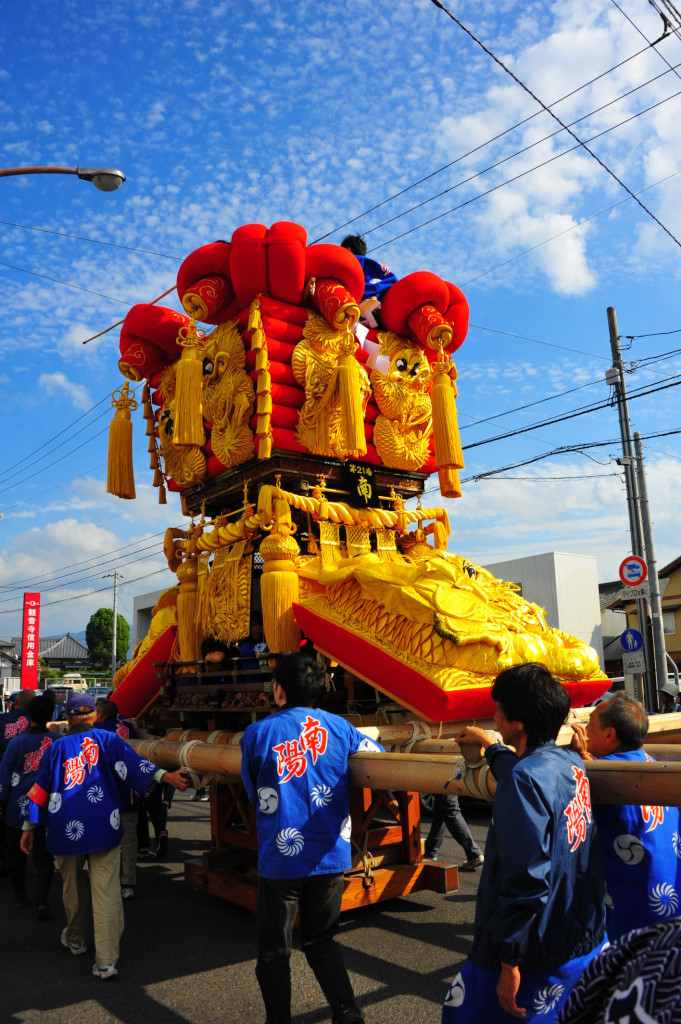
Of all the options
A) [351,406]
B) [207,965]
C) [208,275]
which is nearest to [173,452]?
[208,275]

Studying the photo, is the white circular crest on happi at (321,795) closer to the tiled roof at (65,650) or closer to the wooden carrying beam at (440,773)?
the wooden carrying beam at (440,773)

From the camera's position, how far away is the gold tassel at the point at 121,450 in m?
6.92

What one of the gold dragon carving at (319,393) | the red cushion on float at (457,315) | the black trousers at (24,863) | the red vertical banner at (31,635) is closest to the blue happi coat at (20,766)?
the black trousers at (24,863)

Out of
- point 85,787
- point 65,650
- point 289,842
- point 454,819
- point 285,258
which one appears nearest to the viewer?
point 289,842

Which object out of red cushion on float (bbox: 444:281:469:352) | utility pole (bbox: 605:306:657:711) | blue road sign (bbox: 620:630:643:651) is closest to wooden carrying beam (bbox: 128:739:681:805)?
red cushion on float (bbox: 444:281:469:352)

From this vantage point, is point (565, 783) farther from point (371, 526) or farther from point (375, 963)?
point (371, 526)

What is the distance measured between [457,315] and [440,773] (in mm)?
5062

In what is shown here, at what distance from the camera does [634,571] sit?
932 centimetres

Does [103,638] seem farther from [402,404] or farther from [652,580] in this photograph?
[402,404]

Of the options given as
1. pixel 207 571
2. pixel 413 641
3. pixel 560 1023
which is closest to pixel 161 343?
pixel 207 571

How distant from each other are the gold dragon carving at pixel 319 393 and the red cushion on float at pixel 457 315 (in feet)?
3.67

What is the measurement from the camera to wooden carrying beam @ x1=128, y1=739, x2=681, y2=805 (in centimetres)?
201

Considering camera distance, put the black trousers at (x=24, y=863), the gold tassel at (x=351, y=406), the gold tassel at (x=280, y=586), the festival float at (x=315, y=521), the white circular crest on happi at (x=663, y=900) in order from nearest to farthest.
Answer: the white circular crest on happi at (x=663, y=900), the festival float at (x=315, y=521), the black trousers at (x=24, y=863), the gold tassel at (x=280, y=586), the gold tassel at (x=351, y=406)

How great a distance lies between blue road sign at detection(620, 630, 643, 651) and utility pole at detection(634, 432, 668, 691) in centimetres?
164
